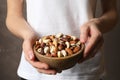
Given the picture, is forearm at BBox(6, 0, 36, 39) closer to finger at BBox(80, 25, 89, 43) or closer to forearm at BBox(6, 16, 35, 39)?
forearm at BBox(6, 16, 35, 39)

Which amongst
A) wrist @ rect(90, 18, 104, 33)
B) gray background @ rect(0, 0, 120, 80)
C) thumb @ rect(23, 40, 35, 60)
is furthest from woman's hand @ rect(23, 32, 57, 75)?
gray background @ rect(0, 0, 120, 80)

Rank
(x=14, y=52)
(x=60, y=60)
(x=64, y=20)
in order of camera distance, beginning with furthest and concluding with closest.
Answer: (x=14, y=52), (x=64, y=20), (x=60, y=60)

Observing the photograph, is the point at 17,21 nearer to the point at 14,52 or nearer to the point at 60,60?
the point at 60,60

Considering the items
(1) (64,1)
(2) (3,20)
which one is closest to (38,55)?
(1) (64,1)

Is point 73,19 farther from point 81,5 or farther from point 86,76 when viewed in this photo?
point 86,76

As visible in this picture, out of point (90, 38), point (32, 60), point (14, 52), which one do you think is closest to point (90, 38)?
point (90, 38)

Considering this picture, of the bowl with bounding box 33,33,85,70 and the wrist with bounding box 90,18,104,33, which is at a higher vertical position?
the wrist with bounding box 90,18,104,33
